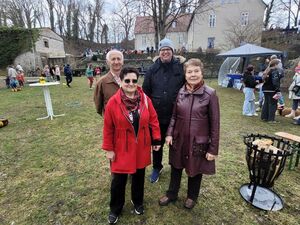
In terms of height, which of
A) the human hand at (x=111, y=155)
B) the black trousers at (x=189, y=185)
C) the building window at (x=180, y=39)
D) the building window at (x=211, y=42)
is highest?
the building window at (x=180, y=39)

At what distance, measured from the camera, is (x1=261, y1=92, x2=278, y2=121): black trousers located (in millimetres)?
6375

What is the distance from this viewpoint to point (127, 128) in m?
2.23

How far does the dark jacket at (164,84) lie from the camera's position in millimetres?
2705

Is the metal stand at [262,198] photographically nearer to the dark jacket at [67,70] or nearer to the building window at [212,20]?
the dark jacket at [67,70]

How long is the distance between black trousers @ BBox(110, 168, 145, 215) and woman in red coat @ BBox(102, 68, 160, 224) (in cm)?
1

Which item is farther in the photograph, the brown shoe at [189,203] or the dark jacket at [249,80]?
the dark jacket at [249,80]

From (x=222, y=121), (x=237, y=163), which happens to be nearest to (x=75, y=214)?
(x=237, y=163)

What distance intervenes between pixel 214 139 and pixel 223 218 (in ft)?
3.45

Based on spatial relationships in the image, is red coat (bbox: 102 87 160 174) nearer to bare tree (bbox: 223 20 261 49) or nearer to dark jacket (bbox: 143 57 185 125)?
dark jacket (bbox: 143 57 185 125)

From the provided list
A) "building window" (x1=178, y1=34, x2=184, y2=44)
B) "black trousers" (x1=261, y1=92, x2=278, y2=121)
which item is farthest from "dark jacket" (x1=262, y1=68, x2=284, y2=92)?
"building window" (x1=178, y1=34, x2=184, y2=44)

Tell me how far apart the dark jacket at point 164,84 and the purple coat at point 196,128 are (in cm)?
22

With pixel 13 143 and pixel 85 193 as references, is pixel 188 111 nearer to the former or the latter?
pixel 85 193

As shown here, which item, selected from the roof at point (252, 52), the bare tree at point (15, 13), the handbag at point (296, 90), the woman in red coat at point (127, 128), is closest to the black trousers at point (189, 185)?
the woman in red coat at point (127, 128)

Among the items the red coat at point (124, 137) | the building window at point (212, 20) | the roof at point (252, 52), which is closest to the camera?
the red coat at point (124, 137)
